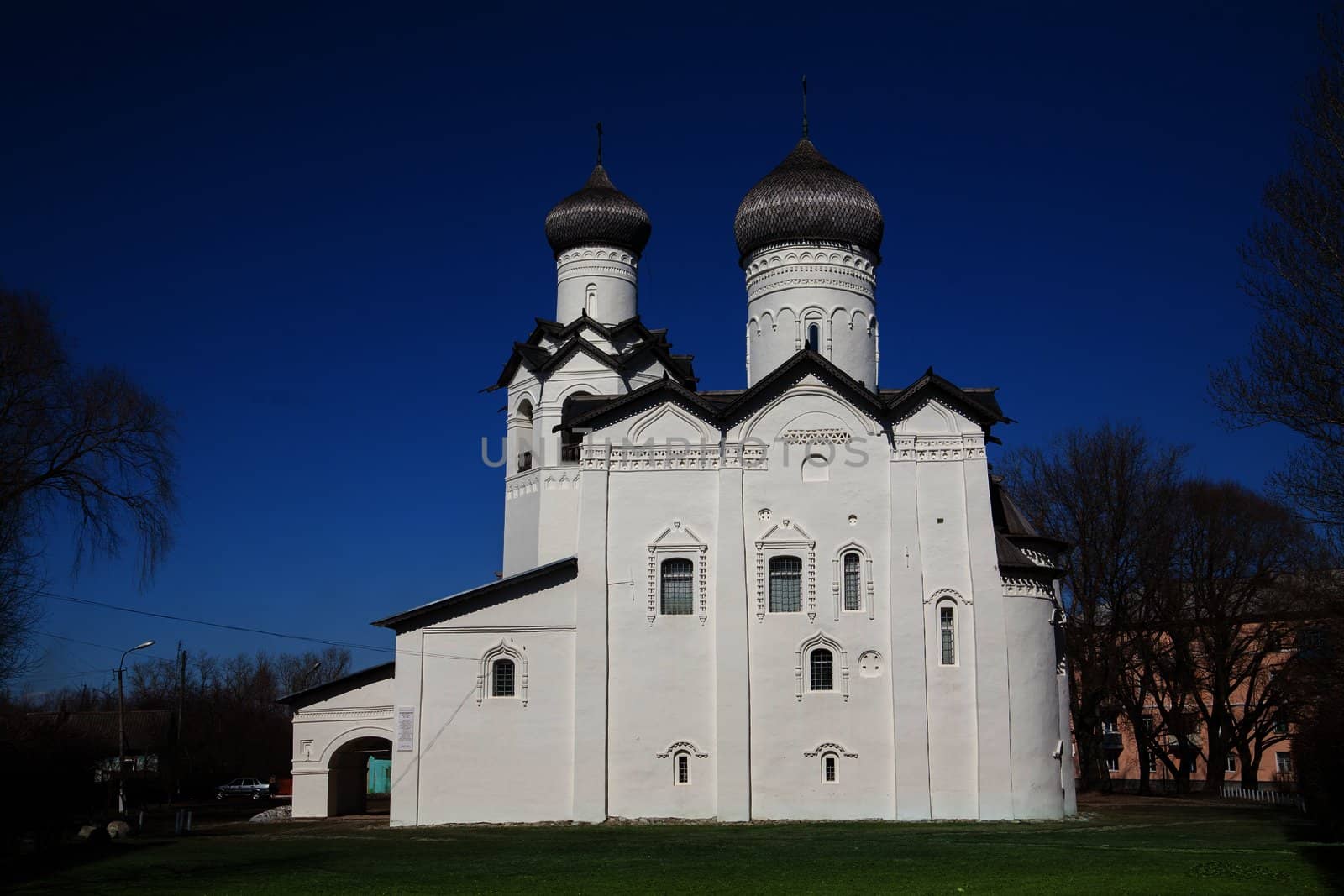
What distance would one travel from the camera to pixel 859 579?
2405cm

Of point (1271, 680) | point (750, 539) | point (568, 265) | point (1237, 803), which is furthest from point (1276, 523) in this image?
point (568, 265)

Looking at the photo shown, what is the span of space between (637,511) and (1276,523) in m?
19.9

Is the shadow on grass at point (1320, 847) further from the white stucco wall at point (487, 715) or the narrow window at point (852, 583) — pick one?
the white stucco wall at point (487, 715)

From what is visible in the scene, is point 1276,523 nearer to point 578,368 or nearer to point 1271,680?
point 1271,680

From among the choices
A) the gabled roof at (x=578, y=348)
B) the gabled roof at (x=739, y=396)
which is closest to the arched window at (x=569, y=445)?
the gabled roof at (x=578, y=348)

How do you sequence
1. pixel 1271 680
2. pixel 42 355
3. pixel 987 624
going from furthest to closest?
pixel 1271 680 < pixel 987 624 < pixel 42 355

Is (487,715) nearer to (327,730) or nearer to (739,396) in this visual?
(327,730)

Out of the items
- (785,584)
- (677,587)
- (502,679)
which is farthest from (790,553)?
(502,679)

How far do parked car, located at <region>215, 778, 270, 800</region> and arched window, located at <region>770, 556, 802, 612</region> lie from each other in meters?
27.7

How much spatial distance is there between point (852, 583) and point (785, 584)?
1244 millimetres

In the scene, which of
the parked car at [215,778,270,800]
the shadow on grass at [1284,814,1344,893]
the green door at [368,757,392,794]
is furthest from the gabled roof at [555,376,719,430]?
the parked car at [215,778,270,800]

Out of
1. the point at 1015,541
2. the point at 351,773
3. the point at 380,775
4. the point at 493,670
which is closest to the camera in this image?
the point at 493,670

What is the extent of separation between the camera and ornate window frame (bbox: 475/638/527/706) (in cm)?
2378

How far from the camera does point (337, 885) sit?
46.4 feet
